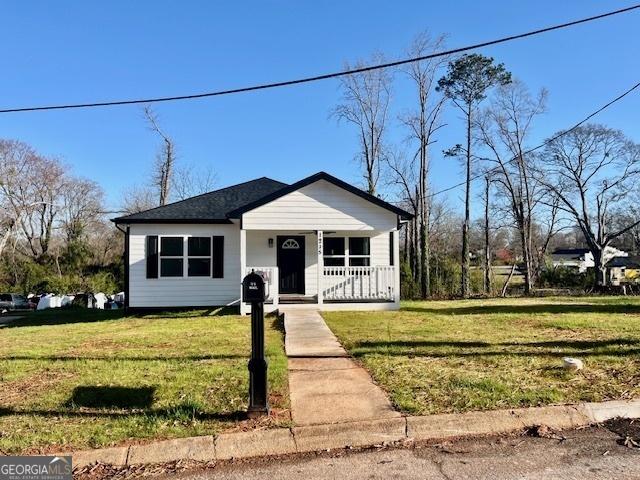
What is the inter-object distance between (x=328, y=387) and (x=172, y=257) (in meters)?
11.4

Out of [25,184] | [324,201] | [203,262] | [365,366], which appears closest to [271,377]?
[365,366]

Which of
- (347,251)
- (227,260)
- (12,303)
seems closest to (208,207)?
(227,260)

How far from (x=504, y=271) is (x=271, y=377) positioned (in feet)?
152

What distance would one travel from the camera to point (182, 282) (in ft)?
51.8

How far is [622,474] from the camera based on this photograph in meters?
3.33

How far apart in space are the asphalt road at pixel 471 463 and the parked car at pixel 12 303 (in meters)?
28.4

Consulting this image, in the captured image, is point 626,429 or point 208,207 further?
point 208,207

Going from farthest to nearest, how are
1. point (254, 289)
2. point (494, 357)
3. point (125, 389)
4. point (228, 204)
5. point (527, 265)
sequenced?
point (527, 265)
point (228, 204)
point (494, 357)
point (125, 389)
point (254, 289)

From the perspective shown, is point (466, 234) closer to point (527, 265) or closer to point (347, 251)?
point (527, 265)

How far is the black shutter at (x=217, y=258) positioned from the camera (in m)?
15.9

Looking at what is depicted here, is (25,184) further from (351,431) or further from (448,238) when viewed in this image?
(351,431)

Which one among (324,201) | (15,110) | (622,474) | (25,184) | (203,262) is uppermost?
(25,184)

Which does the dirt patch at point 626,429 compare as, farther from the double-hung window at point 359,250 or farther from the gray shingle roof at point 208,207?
the double-hung window at point 359,250

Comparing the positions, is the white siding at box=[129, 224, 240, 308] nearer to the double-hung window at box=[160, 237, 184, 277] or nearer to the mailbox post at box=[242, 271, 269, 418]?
the double-hung window at box=[160, 237, 184, 277]
